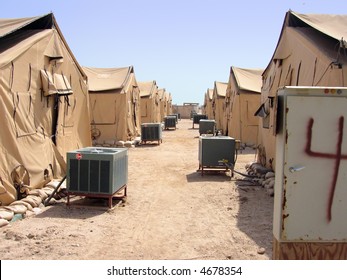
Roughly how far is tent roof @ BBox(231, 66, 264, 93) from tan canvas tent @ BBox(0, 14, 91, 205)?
9.59 meters

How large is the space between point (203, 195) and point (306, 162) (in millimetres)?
6220

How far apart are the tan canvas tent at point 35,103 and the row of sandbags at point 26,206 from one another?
10.1 inches

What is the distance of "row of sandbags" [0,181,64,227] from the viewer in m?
6.55

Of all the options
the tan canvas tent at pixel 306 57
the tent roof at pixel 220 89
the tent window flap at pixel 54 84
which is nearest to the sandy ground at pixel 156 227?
the tan canvas tent at pixel 306 57

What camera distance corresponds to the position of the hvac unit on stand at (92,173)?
7.34 meters

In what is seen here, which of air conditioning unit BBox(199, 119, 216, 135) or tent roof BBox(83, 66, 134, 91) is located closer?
tent roof BBox(83, 66, 134, 91)

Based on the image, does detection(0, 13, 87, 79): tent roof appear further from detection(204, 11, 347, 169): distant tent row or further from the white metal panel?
the white metal panel

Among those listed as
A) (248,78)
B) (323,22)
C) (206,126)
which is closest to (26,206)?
(323,22)

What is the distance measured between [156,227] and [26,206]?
264cm

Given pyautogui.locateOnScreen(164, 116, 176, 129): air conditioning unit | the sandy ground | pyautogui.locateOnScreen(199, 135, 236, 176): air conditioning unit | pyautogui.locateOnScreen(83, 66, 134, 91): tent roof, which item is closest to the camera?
the sandy ground

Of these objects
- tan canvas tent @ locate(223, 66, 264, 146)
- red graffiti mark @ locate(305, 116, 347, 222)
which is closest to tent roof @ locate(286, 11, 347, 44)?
red graffiti mark @ locate(305, 116, 347, 222)

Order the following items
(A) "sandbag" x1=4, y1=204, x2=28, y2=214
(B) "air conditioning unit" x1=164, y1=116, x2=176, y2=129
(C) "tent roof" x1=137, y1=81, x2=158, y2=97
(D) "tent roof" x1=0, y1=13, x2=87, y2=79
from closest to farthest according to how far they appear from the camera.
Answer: (A) "sandbag" x1=4, y1=204, x2=28, y2=214
(D) "tent roof" x1=0, y1=13, x2=87, y2=79
(C) "tent roof" x1=137, y1=81, x2=158, y2=97
(B) "air conditioning unit" x1=164, y1=116, x2=176, y2=129

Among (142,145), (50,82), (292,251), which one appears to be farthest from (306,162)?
(142,145)

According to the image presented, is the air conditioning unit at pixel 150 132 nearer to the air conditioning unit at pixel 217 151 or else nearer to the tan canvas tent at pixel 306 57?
the tan canvas tent at pixel 306 57
